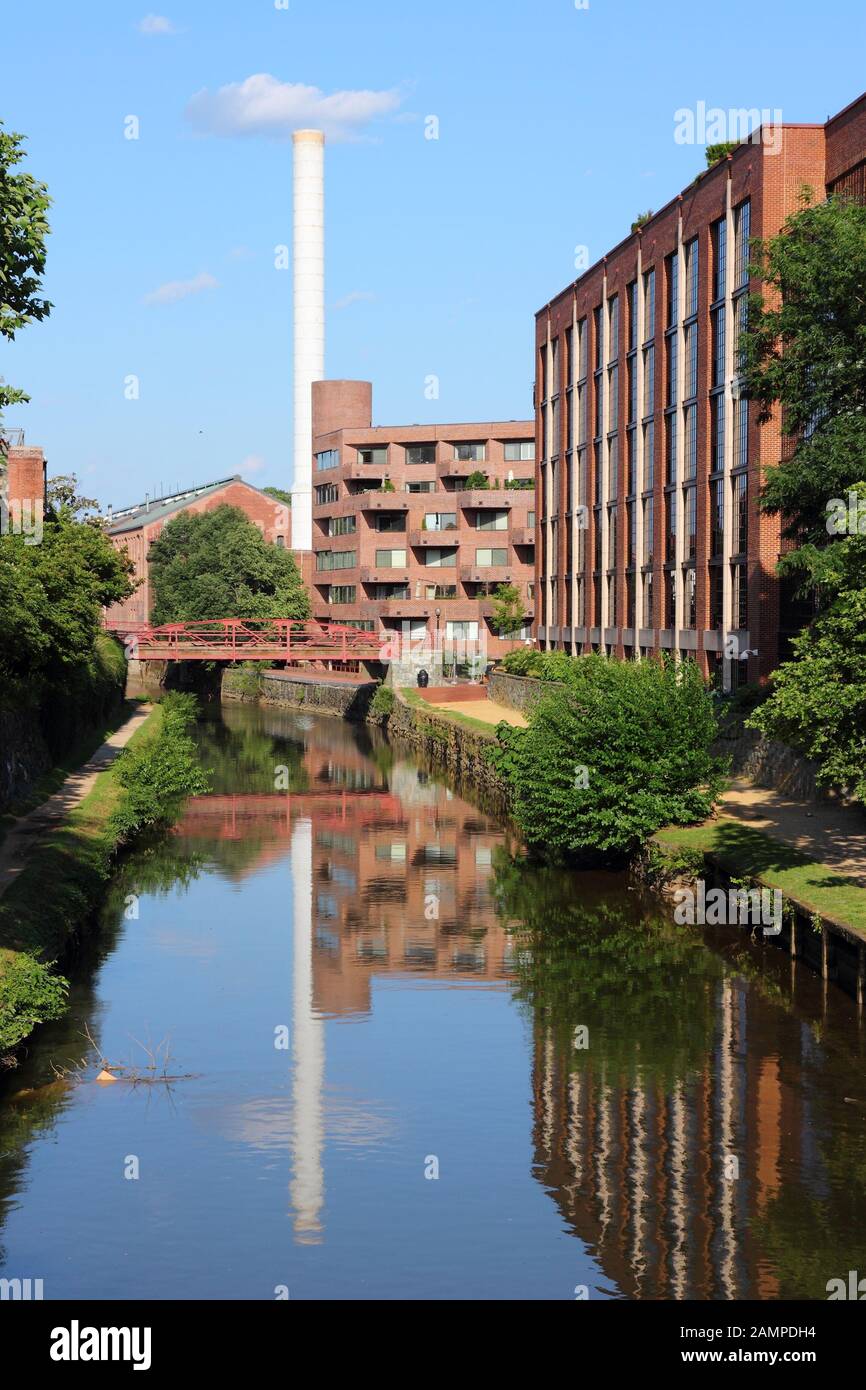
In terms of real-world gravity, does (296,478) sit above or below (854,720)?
above

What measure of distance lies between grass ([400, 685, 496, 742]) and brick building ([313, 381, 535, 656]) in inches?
841

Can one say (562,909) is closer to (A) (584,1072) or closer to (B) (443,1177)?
(A) (584,1072)

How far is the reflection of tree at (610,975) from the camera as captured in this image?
29.8m

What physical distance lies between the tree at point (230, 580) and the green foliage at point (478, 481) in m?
15.2

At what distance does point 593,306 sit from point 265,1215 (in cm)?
6483

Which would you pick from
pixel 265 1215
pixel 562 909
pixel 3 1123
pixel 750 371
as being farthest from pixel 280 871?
pixel 265 1215

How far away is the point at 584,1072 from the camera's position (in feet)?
93.7

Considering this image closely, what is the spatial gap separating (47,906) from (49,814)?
13.1 metres

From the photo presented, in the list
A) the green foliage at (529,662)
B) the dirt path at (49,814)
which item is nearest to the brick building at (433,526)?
the green foliage at (529,662)

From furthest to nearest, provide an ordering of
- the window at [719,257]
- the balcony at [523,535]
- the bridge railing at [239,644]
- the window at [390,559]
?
the window at [390,559] < the balcony at [523,535] < the bridge railing at [239,644] < the window at [719,257]

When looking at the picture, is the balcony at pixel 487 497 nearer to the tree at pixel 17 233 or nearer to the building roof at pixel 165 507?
the building roof at pixel 165 507

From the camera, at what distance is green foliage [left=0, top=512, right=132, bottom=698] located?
1746 inches

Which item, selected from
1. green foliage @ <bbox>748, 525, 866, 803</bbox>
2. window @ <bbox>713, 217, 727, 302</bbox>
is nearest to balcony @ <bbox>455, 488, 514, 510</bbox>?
window @ <bbox>713, 217, 727, 302</bbox>

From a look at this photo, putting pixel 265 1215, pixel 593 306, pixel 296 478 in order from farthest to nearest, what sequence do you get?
pixel 296 478, pixel 593 306, pixel 265 1215
